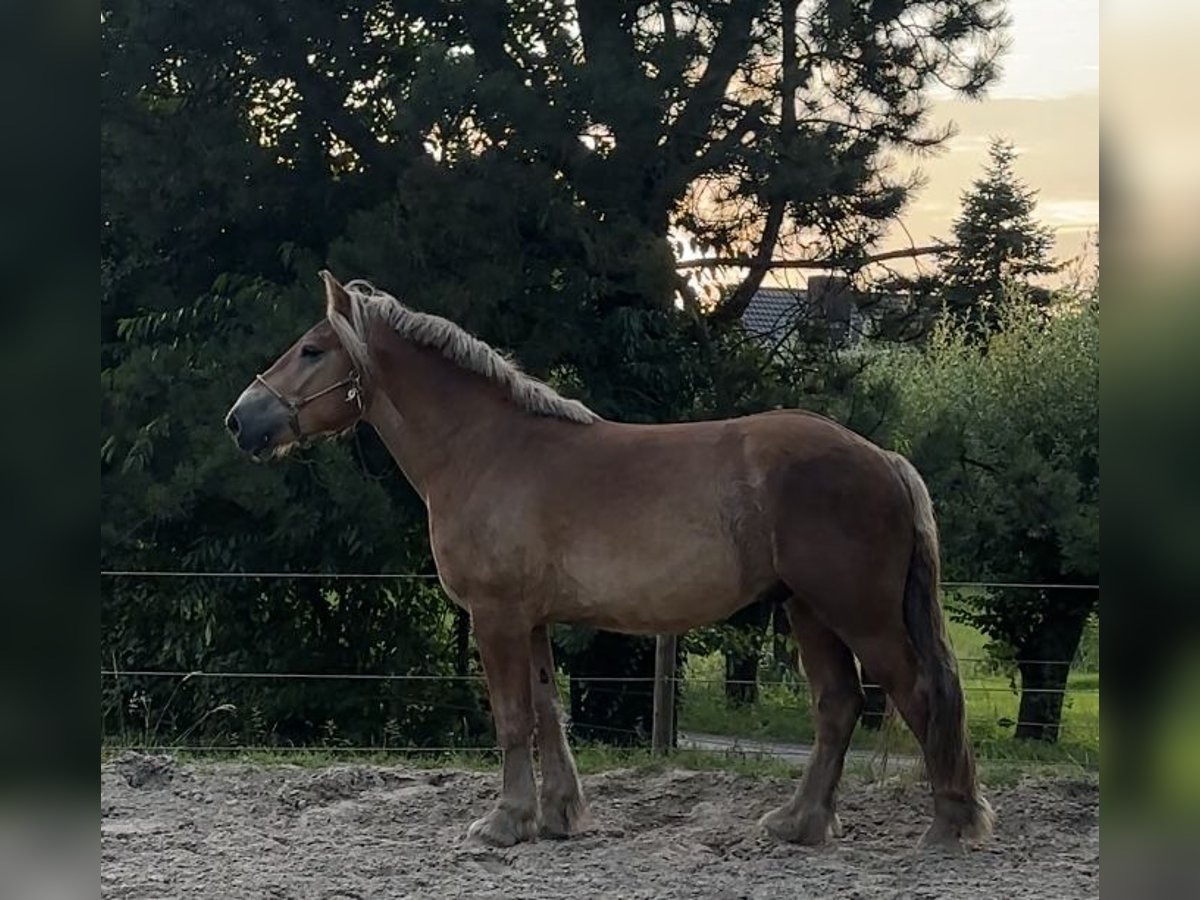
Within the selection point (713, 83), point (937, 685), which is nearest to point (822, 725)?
point (937, 685)

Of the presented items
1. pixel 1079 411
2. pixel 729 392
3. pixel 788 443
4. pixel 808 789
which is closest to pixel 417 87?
pixel 729 392

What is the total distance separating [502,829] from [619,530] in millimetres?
1057

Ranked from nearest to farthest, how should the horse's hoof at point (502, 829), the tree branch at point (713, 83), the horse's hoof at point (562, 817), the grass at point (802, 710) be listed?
the horse's hoof at point (502, 829) → the horse's hoof at point (562, 817) → the tree branch at point (713, 83) → the grass at point (802, 710)

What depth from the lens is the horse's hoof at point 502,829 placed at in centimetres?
389

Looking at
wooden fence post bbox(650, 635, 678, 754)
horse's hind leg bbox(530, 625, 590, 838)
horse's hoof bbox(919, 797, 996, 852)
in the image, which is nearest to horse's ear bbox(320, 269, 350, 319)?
horse's hind leg bbox(530, 625, 590, 838)

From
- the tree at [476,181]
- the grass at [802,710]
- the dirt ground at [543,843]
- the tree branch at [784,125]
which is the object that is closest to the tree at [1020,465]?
the grass at [802,710]

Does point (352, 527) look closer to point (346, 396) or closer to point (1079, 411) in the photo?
point (346, 396)

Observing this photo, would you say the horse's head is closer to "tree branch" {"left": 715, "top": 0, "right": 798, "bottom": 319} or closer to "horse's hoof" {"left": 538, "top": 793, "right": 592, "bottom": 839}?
"horse's hoof" {"left": 538, "top": 793, "right": 592, "bottom": 839}

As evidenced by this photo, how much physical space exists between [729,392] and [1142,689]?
571cm

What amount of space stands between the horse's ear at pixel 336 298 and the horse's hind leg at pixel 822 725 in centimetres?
183

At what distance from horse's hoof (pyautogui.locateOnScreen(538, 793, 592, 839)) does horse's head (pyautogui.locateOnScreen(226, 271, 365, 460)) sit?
4.91 ft

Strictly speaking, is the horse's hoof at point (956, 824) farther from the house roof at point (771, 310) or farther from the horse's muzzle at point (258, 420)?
the house roof at point (771, 310)

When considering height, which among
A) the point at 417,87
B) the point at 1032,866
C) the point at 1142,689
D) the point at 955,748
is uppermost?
the point at 417,87

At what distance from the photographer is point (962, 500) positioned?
777 cm
